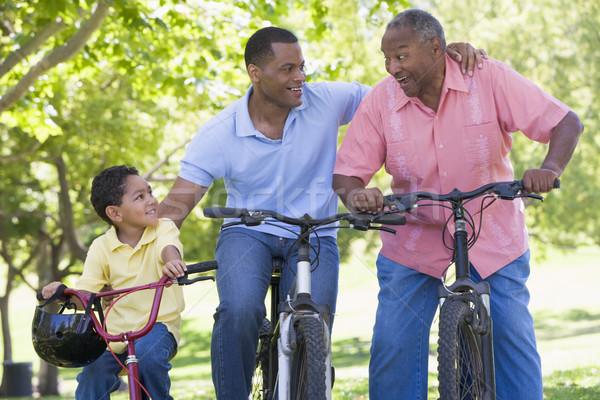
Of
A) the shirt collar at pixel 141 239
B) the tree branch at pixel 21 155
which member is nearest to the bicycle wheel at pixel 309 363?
the shirt collar at pixel 141 239

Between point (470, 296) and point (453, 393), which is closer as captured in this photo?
point (453, 393)

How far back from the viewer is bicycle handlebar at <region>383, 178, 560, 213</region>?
3.38 meters

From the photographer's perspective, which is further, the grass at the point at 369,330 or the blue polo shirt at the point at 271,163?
the grass at the point at 369,330

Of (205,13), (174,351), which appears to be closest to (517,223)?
(174,351)

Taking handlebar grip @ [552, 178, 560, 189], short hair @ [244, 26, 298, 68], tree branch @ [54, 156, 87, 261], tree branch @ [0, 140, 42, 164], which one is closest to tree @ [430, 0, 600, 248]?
tree branch @ [54, 156, 87, 261]

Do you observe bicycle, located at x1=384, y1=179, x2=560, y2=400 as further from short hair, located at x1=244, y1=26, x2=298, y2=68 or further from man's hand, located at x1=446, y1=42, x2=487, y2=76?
short hair, located at x1=244, y1=26, x2=298, y2=68

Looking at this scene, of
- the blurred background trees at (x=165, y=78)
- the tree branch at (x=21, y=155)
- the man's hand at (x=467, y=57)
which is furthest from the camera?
the tree branch at (x=21, y=155)

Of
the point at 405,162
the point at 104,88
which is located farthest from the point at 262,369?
the point at 104,88

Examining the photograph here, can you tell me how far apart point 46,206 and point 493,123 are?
16893 millimetres

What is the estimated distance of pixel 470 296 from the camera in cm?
335

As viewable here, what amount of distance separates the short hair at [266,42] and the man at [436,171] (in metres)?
0.77

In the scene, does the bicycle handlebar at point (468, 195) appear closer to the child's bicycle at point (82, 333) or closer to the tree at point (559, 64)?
the child's bicycle at point (82, 333)

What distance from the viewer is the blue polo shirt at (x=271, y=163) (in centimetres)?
433

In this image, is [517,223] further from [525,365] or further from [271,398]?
[271,398]
